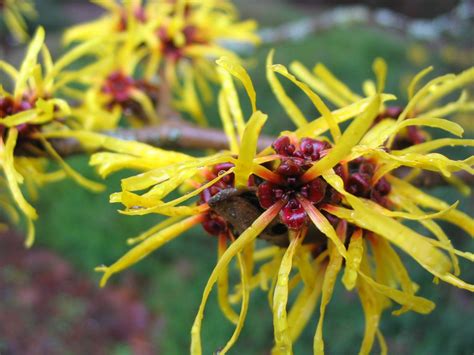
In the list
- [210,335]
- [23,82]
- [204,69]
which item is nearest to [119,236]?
[210,335]

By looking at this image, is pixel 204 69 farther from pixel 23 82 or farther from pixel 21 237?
pixel 21 237

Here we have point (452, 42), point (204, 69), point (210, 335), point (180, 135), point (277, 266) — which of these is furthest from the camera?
point (452, 42)

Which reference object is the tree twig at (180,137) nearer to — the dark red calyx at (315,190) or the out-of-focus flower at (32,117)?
the out-of-focus flower at (32,117)

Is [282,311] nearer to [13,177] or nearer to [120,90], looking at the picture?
[13,177]

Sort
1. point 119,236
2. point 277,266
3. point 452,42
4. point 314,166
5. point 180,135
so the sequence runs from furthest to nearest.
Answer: point 452,42
point 119,236
point 180,135
point 277,266
point 314,166

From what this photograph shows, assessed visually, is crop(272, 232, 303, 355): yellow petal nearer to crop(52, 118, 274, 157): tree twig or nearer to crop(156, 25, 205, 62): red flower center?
crop(52, 118, 274, 157): tree twig

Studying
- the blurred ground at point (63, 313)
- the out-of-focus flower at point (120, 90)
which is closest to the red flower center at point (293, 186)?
the out-of-focus flower at point (120, 90)
